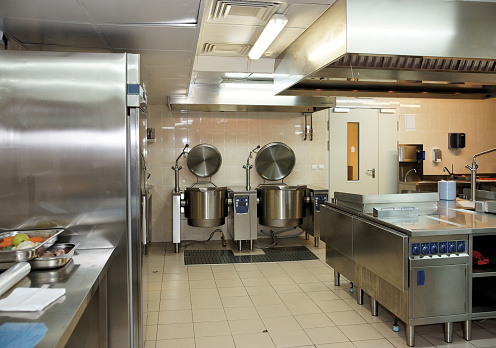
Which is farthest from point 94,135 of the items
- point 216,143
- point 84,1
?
point 216,143

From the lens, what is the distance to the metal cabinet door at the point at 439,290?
2.95m

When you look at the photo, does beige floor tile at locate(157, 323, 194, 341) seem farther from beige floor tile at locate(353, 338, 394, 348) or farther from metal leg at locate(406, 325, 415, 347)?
metal leg at locate(406, 325, 415, 347)

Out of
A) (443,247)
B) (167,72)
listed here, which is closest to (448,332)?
(443,247)

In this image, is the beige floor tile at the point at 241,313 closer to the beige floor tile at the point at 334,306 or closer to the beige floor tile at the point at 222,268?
the beige floor tile at the point at 334,306

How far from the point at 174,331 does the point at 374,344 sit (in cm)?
155

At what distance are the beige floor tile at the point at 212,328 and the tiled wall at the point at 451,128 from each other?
5371 millimetres

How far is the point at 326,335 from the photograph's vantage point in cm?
328

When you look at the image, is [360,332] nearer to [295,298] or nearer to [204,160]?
[295,298]

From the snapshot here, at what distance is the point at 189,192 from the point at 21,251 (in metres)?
4.03

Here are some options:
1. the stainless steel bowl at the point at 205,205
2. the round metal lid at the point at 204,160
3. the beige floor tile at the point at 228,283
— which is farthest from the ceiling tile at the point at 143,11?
the round metal lid at the point at 204,160

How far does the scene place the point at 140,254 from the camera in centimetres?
263

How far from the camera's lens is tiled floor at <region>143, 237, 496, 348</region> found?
3.17 metres

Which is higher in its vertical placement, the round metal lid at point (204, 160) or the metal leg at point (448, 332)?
the round metal lid at point (204, 160)

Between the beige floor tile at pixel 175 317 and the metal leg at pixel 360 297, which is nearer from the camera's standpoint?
the beige floor tile at pixel 175 317
